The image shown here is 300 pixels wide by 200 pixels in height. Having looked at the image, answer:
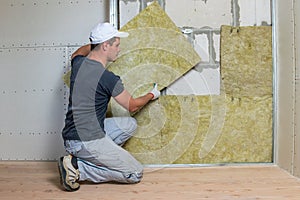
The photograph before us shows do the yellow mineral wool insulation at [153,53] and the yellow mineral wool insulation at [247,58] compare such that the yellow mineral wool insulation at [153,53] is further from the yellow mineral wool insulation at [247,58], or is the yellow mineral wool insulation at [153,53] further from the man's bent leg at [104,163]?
the man's bent leg at [104,163]

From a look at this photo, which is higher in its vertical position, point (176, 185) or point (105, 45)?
point (105, 45)

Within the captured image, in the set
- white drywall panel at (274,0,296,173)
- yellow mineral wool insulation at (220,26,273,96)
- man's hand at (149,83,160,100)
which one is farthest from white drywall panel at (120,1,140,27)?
white drywall panel at (274,0,296,173)

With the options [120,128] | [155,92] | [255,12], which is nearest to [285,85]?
[255,12]

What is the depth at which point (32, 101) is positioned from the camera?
2.89 metres

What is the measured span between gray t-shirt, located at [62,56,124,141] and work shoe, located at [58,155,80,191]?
162mm

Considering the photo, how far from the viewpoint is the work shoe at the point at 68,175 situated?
2117 mm

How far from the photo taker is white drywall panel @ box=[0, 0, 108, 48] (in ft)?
9.26

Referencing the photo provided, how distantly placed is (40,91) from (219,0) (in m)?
1.63

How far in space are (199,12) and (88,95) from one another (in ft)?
3.70

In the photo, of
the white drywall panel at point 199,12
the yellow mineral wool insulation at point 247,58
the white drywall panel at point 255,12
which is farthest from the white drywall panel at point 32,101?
the white drywall panel at point 255,12

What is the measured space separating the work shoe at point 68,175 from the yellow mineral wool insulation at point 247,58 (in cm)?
133

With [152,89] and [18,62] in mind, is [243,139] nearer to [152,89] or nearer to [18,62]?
[152,89]

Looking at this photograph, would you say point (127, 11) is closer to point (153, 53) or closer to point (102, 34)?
point (153, 53)

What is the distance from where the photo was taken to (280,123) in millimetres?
2654
